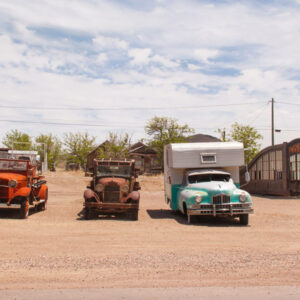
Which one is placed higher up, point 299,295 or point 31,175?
point 31,175

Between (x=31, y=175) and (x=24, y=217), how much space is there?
2.17 metres

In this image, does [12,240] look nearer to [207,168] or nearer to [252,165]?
[207,168]

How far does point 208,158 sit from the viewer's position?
16688mm

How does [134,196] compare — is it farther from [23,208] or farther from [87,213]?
[23,208]

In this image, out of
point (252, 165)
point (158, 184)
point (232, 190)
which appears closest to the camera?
point (232, 190)

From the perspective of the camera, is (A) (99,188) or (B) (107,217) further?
(B) (107,217)

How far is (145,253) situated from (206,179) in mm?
7416

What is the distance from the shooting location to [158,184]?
41.0 meters

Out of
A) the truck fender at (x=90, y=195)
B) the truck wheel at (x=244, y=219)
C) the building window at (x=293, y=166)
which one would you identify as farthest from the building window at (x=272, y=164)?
the truck fender at (x=90, y=195)

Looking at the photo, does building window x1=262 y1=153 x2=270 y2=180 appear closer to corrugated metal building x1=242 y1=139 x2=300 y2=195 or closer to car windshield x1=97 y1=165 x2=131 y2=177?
corrugated metal building x1=242 y1=139 x2=300 y2=195

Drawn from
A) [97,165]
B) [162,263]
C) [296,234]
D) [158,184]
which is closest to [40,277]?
[162,263]

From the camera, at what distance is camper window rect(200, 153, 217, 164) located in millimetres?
16609

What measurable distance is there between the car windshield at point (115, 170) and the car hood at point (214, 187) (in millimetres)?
2751

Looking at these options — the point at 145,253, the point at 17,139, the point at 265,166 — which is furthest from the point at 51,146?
the point at 145,253
